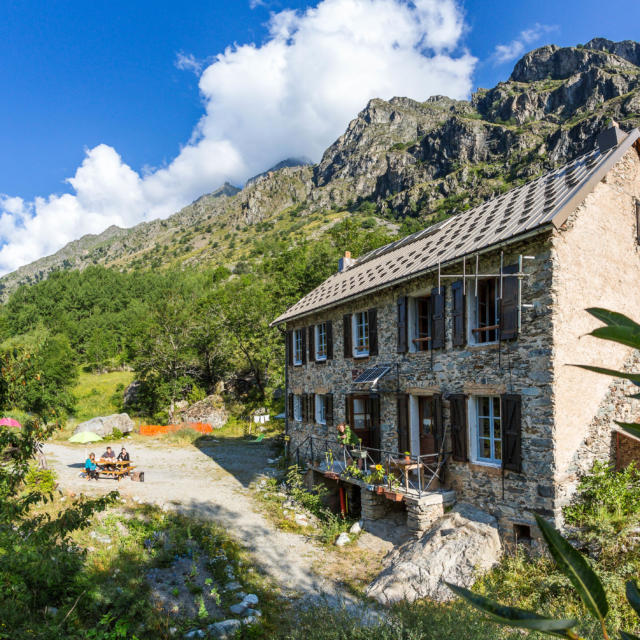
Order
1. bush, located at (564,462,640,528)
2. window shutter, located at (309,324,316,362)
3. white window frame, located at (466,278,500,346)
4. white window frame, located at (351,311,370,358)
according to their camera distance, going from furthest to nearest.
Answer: window shutter, located at (309,324,316,362), white window frame, located at (351,311,370,358), white window frame, located at (466,278,500,346), bush, located at (564,462,640,528)

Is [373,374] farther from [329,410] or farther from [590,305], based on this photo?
[590,305]

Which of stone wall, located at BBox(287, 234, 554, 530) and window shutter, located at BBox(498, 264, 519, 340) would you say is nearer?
stone wall, located at BBox(287, 234, 554, 530)

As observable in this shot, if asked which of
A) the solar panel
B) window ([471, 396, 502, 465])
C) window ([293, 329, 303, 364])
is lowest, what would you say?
window ([471, 396, 502, 465])

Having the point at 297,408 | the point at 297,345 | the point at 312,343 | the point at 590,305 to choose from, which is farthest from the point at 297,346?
the point at 590,305

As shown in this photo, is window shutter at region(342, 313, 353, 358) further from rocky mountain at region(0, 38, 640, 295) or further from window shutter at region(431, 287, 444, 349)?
rocky mountain at region(0, 38, 640, 295)

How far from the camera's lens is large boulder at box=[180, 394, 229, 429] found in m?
33.1

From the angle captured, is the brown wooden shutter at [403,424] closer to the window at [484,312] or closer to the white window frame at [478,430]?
the white window frame at [478,430]

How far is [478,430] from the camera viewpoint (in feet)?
36.7

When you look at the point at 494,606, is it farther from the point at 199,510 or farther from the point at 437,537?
the point at 199,510

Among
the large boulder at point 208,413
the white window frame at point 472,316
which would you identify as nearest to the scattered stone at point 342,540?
the white window frame at point 472,316

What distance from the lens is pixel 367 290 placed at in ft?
46.5

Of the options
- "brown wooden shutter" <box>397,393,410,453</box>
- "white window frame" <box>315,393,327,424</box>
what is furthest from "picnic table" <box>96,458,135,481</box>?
"brown wooden shutter" <box>397,393,410,453</box>

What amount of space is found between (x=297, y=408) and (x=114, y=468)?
796 centimetres

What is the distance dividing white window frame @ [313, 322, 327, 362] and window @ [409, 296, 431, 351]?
194 inches
